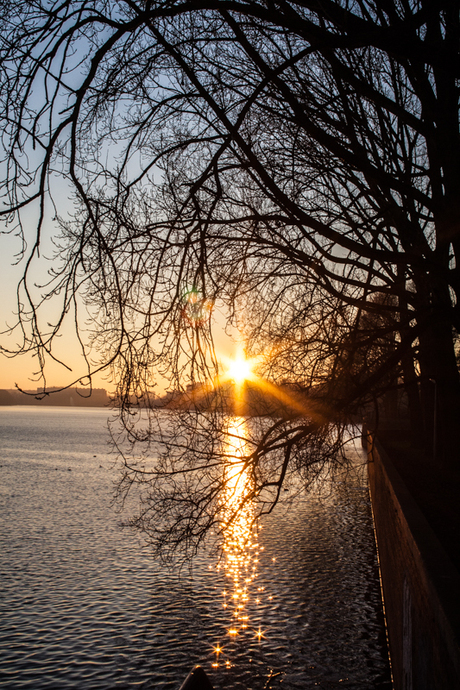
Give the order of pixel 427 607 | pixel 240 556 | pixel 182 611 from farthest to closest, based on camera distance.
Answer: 1. pixel 240 556
2. pixel 182 611
3. pixel 427 607

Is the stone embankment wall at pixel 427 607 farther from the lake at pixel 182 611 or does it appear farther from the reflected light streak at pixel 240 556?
the lake at pixel 182 611

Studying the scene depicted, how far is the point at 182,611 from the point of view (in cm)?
1051

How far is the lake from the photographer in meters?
8.36

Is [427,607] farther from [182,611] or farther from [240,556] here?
[240,556]

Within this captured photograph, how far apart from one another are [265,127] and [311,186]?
131cm

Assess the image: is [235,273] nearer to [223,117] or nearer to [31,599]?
[223,117]

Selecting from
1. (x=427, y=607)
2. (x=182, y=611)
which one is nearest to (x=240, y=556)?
(x=182, y=611)

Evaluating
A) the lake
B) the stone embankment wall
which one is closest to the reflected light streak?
the lake

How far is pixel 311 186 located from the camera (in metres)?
9.96

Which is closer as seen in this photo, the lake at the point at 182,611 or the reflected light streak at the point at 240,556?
the lake at the point at 182,611

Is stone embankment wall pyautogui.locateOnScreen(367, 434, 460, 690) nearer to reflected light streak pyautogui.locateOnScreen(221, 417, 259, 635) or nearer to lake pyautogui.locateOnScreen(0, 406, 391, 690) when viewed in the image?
reflected light streak pyautogui.locateOnScreen(221, 417, 259, 635)

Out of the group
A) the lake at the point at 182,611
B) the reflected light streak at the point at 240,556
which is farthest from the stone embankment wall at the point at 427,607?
the lake at the point at 182,611

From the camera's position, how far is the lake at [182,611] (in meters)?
8.36

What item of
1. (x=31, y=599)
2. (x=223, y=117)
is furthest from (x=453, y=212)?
(x=31, y=599)
